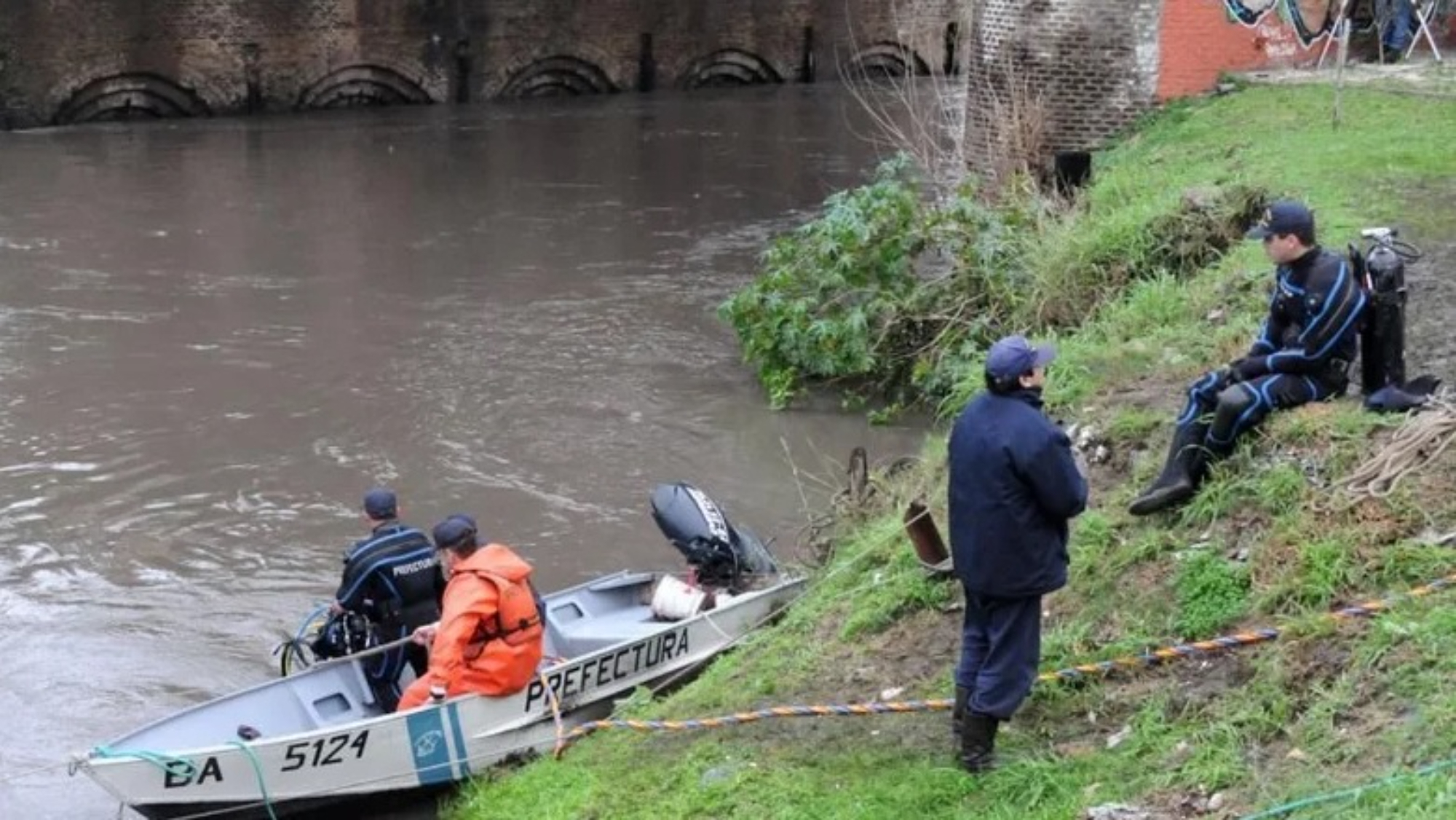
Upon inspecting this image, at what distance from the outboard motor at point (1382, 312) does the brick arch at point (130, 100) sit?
27793mm

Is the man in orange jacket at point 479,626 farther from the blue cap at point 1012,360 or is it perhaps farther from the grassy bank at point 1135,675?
the blue cap at point 1012,360

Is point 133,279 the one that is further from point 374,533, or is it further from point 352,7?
point 352,7

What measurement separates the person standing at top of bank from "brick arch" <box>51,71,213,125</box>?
2445cm

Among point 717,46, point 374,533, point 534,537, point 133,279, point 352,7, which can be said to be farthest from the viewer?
point 717,46

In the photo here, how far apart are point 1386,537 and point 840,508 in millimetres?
4647

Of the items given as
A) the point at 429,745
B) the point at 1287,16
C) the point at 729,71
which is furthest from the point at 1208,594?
the point at 729,71

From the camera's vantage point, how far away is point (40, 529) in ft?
47.2

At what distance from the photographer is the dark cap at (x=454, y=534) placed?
9.37 m

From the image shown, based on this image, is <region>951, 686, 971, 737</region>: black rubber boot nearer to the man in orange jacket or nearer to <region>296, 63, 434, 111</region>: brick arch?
the man in orange jacket

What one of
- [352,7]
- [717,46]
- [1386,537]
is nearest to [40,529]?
[1386,537]

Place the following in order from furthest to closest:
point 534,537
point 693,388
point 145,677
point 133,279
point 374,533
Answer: point 133,279
point 693,388
point 534,537
point 145,677
point 374,533

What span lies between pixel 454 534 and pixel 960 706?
3.04 metres

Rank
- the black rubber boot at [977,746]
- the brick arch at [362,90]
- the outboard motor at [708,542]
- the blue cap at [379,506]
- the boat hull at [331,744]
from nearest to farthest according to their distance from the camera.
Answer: the black rubber boot at [977,746], the boat hull at [331,744], the blue cap at [379,506], the outboard motor at [708,542], the brick arch at [362,90]

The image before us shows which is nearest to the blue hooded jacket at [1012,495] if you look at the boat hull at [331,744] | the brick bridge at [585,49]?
the boat hull at [331,744]
